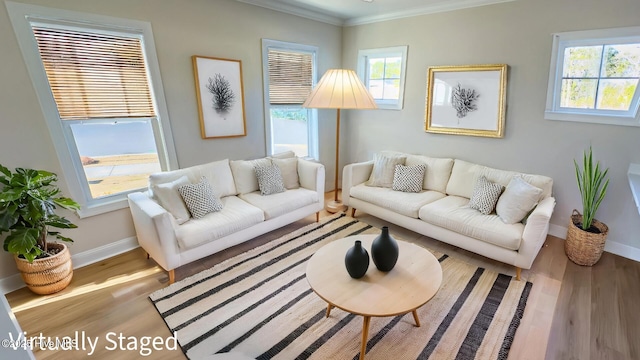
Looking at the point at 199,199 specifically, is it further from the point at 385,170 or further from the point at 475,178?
the point at 475,178

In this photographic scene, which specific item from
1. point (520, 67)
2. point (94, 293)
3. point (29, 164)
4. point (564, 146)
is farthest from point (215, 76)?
point (564, 146)

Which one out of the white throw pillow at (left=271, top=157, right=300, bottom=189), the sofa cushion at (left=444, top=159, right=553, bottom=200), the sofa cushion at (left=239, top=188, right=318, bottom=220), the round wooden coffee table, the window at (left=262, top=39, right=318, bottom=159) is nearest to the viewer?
the round wooden coffee table

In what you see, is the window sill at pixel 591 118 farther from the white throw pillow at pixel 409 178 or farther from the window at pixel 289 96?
the window at pixel 289 96

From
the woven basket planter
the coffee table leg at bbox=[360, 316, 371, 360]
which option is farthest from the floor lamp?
the woven basket planter

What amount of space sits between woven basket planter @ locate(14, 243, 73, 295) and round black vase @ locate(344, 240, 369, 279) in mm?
2339

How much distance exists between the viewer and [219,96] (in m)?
3.29

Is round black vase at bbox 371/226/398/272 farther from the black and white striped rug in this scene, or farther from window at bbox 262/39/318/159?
window at bbox 262/39/318/159

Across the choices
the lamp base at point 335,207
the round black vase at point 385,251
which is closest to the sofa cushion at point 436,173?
the lamp base at point 335,207

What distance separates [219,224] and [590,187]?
338 centimetres

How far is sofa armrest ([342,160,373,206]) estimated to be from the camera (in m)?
3.62

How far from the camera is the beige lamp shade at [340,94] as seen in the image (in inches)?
126

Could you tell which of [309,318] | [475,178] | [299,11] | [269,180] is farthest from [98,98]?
[475,178]

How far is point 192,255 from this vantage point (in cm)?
251

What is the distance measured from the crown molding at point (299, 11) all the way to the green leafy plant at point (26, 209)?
8.73 feet
